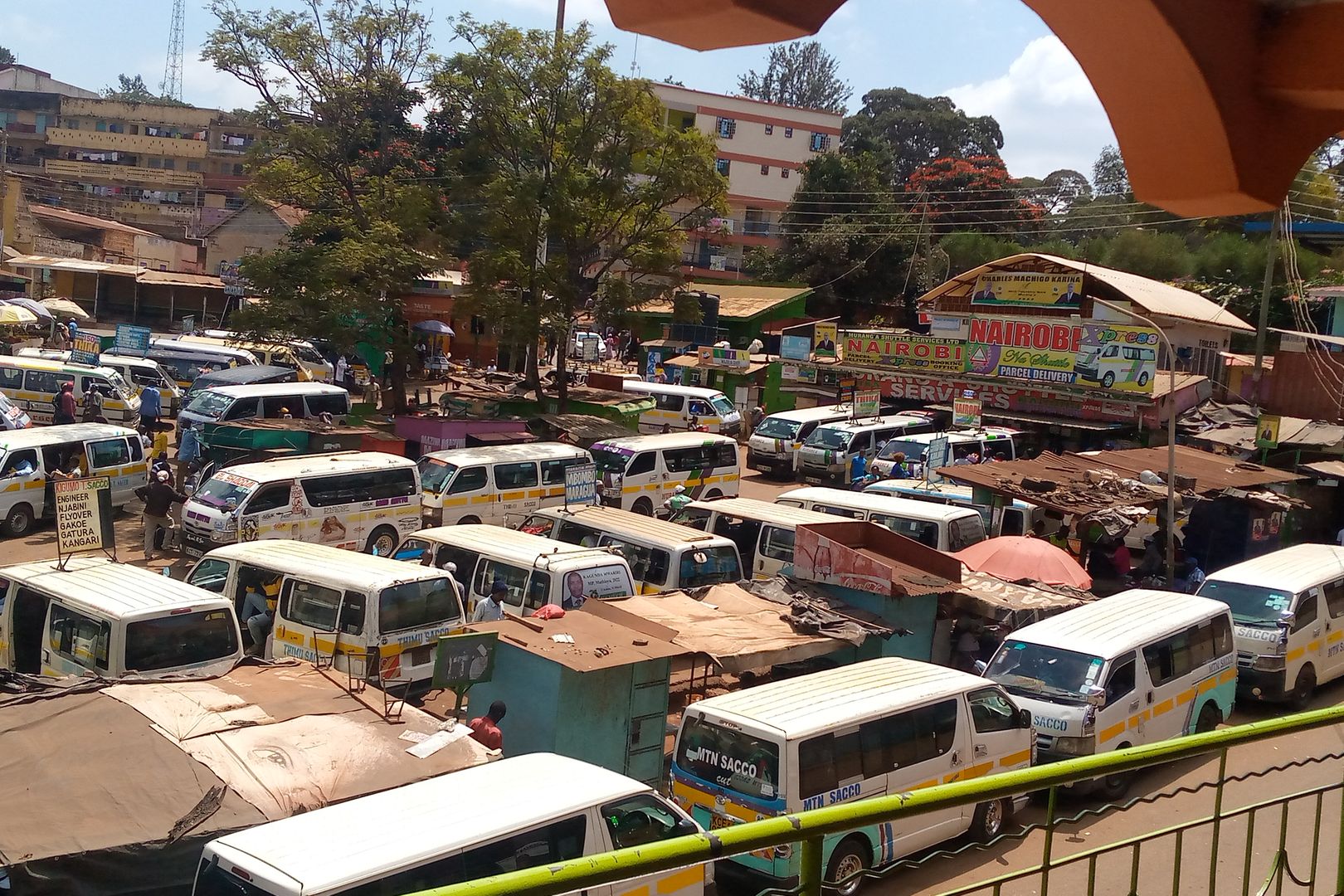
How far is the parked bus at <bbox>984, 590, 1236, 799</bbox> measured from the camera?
10172 mm

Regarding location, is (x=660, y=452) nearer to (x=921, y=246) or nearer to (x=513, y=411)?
(x=513, y=411)

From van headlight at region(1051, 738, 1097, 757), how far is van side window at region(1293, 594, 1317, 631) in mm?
4492

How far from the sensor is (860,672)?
913cm

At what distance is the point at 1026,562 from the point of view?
45.7ft

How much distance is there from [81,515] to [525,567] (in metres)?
4.73

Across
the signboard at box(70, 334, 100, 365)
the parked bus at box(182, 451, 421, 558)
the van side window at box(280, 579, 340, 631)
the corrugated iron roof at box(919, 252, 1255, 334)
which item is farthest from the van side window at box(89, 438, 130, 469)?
the corrugated iron roof at box(919, 252, 1255, 334)

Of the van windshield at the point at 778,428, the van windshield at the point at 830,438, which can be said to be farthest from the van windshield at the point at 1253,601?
the van windshield at the point at 778,428

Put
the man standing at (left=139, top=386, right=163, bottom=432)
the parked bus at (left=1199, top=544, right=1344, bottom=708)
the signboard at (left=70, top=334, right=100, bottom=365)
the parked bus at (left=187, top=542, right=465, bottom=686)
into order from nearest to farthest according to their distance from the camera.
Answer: the parked bus at (left=187, top=542, right=465, bottom=686) < the parked bus at (left=1199, top=544, right=1344, bottom=708) < the man standing at (left=139, top=386, right=163, bottom=432) < the signboard at (left=70, top=334, right=100, bottom=365)

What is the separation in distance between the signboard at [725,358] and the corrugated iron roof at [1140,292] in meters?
5.73

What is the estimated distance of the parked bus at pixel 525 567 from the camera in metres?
12.2

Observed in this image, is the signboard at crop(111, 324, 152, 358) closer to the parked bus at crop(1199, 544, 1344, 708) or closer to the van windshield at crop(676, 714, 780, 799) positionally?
the van windshield at crop(676, 714, 780, 799)

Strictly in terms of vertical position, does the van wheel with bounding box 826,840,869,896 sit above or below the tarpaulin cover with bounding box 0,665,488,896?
below

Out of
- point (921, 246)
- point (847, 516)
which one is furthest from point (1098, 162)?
point (847, 516)

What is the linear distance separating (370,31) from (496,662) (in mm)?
23756
